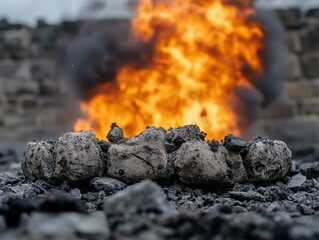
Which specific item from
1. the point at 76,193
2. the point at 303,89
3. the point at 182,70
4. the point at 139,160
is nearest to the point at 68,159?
the point at 76,193

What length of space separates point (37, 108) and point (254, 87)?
3.82 m

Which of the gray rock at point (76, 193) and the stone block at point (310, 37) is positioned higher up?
the stone block at point (310, 37)

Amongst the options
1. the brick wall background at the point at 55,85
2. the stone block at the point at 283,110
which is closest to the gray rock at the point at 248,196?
the brick wall background at the point at 55,85

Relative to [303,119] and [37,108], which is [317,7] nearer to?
[303,119]

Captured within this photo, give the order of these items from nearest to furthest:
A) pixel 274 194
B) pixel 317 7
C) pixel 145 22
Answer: pixel 274 194 → pixel 145 22 → pixel 317 7

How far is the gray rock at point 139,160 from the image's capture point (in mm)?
3738

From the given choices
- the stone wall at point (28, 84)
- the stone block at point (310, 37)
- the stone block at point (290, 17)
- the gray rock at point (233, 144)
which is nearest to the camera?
the gray rock at point (233, 144)

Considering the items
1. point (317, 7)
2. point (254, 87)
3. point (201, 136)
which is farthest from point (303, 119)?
point (201, 136)

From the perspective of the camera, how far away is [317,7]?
334 inches

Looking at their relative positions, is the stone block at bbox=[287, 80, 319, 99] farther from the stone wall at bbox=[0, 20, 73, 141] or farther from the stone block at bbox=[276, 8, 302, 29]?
the stone wall at bbox=[0, 20, 73, 141]

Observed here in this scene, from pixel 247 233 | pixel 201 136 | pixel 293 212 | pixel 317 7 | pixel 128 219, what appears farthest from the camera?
pixel 317 7

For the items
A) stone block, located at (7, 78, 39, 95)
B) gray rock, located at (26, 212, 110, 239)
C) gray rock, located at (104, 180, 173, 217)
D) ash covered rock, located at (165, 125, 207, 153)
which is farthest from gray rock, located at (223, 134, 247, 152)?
stone block, located at (7, 78, 39, 95)

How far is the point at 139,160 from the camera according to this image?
12.3 ft

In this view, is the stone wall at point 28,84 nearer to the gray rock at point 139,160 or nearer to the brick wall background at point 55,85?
the brick wall background at point 55,85
